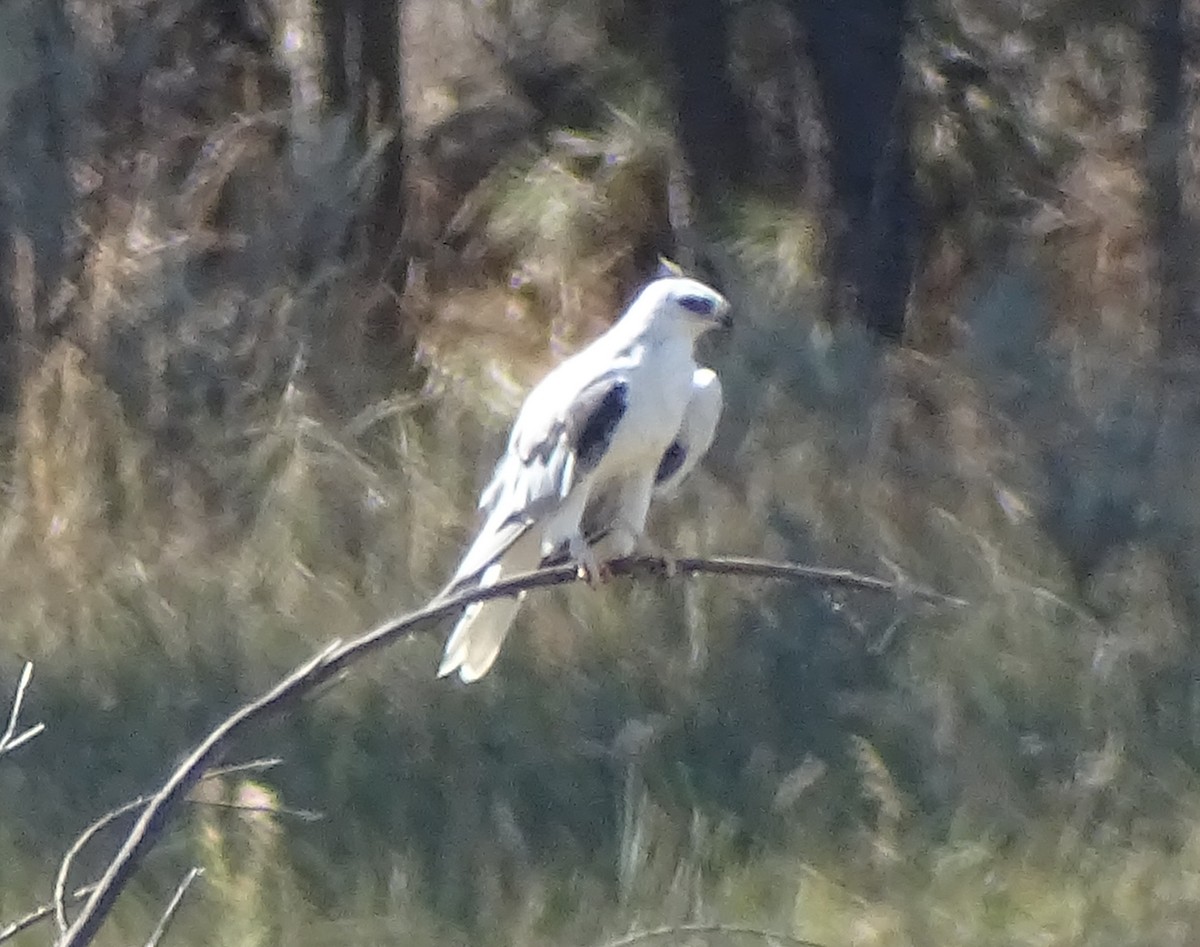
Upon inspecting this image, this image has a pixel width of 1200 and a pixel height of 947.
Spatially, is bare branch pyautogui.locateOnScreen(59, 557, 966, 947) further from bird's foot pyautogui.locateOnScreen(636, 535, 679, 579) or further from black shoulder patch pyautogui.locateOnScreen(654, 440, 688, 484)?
black shoulder patch pyautogui.locateOnScreen(654, 440, 688, 484)

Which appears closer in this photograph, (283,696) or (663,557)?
(283,696)

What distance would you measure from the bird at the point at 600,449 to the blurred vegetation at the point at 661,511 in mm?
524

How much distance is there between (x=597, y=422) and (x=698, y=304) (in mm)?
228

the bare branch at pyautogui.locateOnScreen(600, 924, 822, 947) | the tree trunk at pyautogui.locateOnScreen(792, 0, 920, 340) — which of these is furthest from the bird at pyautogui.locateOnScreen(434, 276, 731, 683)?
the tree trunk at pyautogui.locateOnScreen(792, 0, 920, 340)

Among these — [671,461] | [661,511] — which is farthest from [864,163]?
[671,461]

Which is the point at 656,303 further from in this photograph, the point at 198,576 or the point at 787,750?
the point at 198,576

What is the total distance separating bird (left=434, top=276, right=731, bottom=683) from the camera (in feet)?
6.72

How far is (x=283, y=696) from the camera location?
3.66 feet

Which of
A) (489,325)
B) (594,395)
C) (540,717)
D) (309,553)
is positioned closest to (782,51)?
(489,325)

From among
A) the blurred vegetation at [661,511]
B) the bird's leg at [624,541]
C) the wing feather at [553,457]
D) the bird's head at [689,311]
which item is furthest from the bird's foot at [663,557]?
the blurred vegetation at [661,511]

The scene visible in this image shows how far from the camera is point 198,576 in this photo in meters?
3.23

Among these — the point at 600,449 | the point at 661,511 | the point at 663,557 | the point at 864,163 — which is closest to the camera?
the point at 663,557

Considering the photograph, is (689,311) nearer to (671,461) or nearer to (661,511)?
(671,461)

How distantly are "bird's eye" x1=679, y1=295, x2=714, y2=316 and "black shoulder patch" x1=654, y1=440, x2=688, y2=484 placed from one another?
0.17 metres
